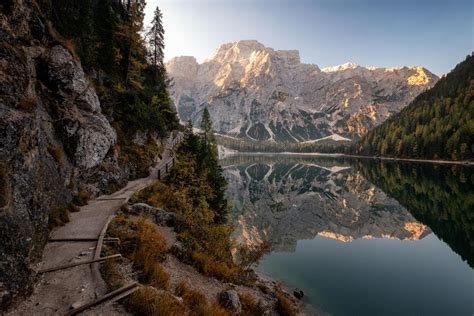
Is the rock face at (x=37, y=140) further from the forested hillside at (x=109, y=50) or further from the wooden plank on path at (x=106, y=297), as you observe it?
the forested hillside at (x=109, y=50)

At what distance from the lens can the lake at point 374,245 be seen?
800 inches

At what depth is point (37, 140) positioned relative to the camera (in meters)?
10.2

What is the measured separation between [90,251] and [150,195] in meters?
12.1

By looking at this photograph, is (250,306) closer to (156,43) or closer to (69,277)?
(69,277)

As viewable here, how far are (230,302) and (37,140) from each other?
1075 centimetres

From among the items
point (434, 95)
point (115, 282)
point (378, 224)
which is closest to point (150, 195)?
point (115, 282)

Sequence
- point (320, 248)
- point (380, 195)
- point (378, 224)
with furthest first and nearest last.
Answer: point (380, 195)
point (378, 224)
point (320, 248)

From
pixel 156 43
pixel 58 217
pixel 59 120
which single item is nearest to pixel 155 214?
pixel 58 217

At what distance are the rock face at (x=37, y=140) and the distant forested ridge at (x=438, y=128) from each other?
132 metres

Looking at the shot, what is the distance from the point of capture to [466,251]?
2784 cm

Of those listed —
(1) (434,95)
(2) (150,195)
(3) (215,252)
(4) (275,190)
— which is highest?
(1) (434,95)

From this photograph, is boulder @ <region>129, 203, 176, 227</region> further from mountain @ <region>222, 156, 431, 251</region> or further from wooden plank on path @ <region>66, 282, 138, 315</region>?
mountain @ <region>222, 156, 431, 251</region>

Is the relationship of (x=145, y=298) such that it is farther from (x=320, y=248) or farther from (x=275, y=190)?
(x=275, y=190)

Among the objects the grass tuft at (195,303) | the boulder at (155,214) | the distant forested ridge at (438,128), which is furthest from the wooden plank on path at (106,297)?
the distant forested ridge at (438,128)
